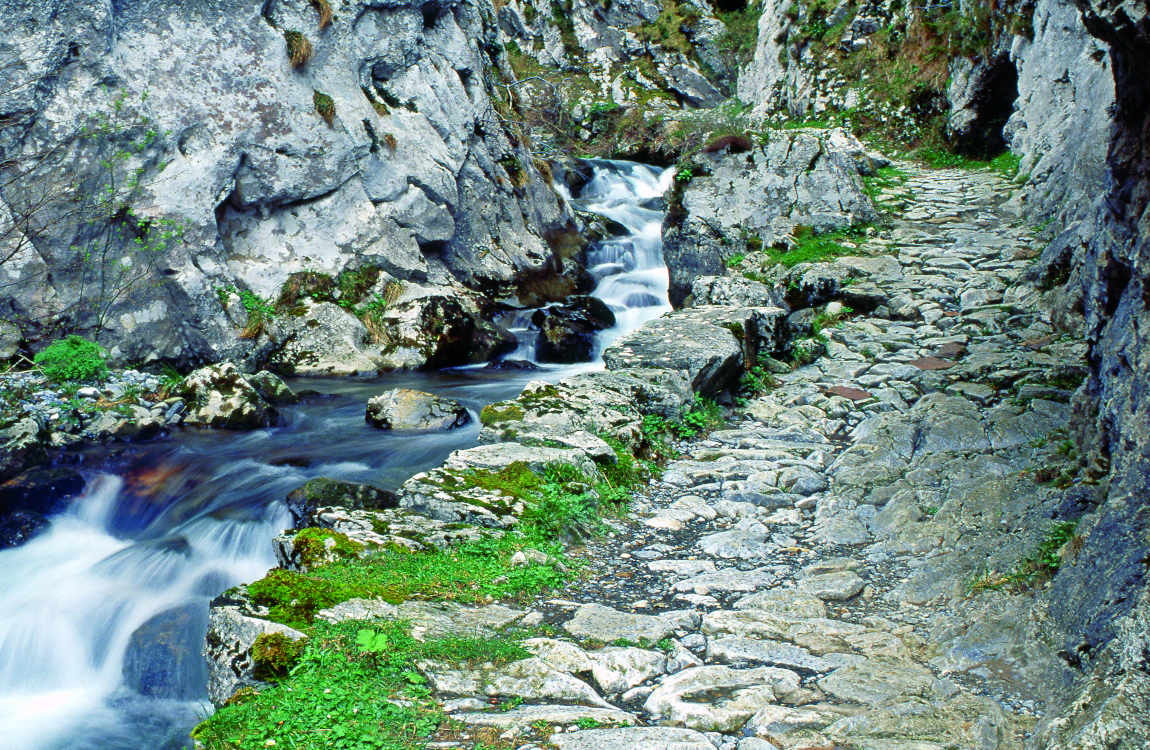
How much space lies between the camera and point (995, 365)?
8094mm

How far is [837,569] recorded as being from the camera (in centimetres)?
513

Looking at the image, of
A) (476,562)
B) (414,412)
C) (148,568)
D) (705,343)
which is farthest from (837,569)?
(414,412)

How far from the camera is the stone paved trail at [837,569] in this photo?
3.29 meters

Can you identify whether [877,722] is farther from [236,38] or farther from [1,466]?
[236,38]

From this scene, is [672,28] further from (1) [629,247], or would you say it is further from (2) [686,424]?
(2) [686,424]

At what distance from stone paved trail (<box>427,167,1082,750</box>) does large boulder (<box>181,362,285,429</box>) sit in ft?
19.4

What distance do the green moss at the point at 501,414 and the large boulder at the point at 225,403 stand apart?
3989 millimetres

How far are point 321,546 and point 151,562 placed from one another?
282 cm

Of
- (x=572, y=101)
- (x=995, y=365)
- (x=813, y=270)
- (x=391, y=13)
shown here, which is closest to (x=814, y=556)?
(x=995, y=365)

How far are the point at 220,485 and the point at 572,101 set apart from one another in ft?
75.4

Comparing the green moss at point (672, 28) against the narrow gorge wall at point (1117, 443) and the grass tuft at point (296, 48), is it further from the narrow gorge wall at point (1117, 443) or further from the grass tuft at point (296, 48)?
the narrow gorge wall at point (1117, 443)

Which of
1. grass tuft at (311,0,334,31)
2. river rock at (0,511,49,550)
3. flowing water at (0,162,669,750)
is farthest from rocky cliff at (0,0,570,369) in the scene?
river rock at (0,511,49,550)

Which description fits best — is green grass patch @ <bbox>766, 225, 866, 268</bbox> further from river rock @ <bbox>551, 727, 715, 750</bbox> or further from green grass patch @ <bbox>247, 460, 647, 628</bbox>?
river rock @ <bbox>551, 727, 715, 750</bbox>

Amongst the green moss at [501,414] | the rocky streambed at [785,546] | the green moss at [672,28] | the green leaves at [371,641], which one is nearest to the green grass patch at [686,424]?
the rocky streambed at [785,546]
